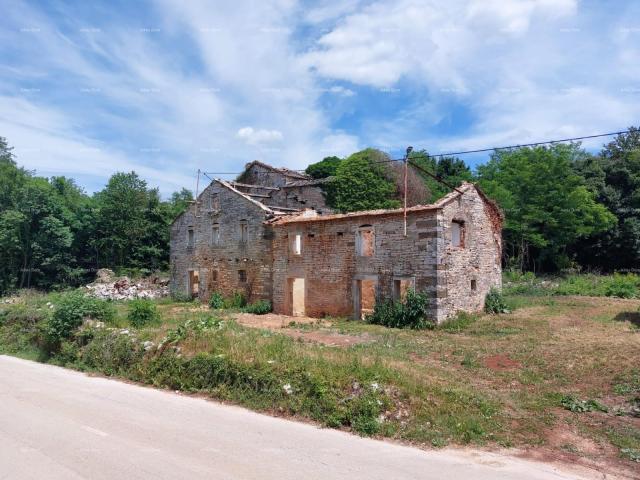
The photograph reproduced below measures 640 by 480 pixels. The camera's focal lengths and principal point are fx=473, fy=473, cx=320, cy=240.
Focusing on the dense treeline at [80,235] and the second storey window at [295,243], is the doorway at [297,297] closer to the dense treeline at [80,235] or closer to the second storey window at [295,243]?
the second storey window at [295,243]

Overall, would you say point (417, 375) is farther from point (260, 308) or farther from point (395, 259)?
point (260, 308)

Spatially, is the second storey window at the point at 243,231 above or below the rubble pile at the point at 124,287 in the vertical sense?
above

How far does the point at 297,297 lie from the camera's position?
24000mm

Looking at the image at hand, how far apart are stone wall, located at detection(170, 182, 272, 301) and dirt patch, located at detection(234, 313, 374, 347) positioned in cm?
283

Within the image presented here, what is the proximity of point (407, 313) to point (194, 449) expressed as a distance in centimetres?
1236

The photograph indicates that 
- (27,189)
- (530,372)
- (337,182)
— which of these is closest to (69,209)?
(27,189)

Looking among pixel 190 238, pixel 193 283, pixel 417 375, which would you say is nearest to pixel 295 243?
pixel 190 238

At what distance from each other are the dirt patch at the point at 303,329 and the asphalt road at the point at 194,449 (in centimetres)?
616

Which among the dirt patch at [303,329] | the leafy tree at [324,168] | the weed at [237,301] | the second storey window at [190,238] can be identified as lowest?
the dirt patch at [303,329]

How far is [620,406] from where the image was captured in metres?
9.30

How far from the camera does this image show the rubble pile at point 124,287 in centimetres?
3319

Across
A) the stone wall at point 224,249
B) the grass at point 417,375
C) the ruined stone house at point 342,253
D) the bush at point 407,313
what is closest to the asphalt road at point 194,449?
the grass at point 417,375

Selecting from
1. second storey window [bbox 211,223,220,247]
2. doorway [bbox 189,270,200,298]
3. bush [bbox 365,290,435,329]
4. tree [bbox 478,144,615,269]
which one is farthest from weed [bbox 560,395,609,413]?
tree [bbox 478,144,615,269]

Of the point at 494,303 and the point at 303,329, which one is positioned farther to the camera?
→ the point at 494,303
